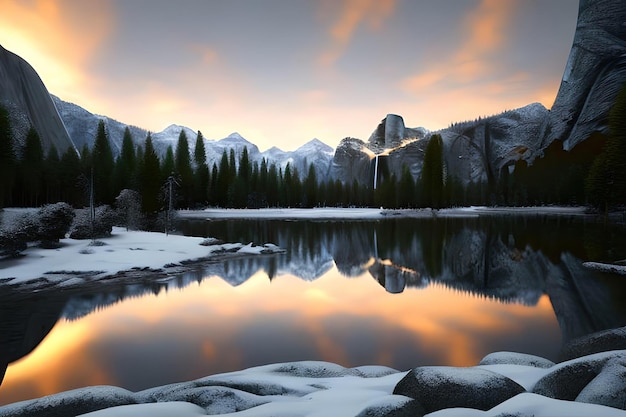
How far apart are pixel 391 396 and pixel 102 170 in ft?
272

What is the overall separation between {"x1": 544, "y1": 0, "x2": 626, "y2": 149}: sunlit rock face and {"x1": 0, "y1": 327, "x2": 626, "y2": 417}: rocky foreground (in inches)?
5104

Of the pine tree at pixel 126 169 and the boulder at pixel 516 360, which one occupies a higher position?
the pine tree at pixel 126 169

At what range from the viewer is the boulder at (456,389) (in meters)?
4.67

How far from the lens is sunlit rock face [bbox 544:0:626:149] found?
105562mm

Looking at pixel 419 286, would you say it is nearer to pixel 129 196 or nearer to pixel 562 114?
pixel 129 196

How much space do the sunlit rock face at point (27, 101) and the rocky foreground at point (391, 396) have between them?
131261 millimetres

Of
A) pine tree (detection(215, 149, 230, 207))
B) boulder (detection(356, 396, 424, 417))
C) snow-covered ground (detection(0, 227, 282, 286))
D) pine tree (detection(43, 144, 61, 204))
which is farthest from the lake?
pine tree (detection(215, 149, 230, 207))

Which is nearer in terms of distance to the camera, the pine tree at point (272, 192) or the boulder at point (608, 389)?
the boulder at point (608, 389)

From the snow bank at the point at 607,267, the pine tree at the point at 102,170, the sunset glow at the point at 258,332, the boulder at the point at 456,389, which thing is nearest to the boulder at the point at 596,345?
the sunset glow at the point at 258,332

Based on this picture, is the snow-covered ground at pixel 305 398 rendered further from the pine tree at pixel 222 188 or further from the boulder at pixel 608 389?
the pine tree at pixel 222 188

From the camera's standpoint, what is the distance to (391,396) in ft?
14.9

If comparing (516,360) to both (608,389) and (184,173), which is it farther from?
(184,173)

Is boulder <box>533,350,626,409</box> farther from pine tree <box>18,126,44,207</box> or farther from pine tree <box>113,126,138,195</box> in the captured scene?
pine tree <box>18,126,44,207</box>

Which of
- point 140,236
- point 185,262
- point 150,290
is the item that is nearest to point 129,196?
point 140,236
